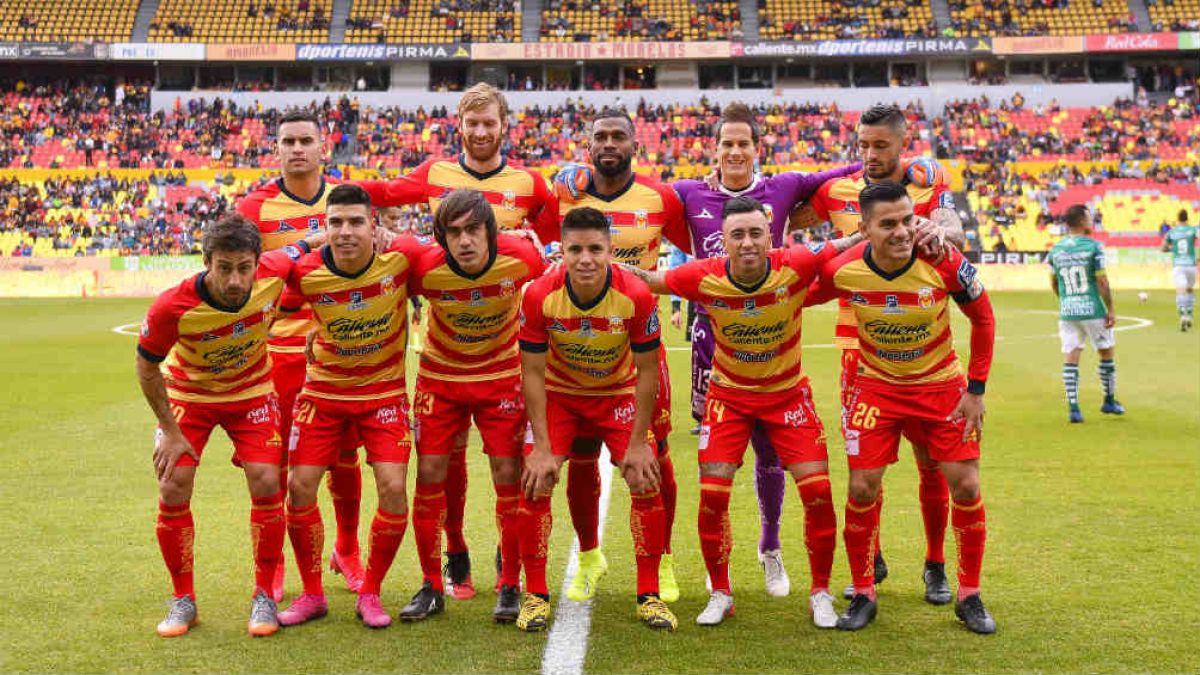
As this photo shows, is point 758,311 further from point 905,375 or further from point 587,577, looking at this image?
point 587,577

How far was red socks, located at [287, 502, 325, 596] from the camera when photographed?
215 inches

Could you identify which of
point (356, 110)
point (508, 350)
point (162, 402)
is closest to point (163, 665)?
point (162, 402)

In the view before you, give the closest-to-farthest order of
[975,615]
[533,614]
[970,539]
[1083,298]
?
[975,615]
[533,614]
[970,539]
[1083,298]

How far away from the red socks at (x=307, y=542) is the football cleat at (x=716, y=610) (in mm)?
1936

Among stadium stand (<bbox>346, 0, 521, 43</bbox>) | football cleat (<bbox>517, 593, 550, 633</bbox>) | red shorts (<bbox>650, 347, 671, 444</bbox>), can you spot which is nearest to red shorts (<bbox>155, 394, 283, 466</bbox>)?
football cleat (<bbox>517, 593, 550, 633</bbox>)

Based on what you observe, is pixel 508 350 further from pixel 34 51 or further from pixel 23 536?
pixel 34 51

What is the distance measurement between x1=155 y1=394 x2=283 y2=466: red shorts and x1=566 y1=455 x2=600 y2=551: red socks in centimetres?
152

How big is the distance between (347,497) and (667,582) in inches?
72.8

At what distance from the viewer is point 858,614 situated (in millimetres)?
5188

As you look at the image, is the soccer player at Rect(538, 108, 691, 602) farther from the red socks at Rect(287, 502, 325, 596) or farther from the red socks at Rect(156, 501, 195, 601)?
the red socks at Rect(156, 501, 195, 601)

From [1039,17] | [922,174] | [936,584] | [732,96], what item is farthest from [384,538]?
[1039,17]

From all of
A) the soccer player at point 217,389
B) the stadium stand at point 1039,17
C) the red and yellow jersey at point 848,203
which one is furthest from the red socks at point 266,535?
the stadium stand at point 1039,17

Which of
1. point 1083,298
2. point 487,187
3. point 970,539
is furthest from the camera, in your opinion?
point 1083,298

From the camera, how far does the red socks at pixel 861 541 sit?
17.4 ft
